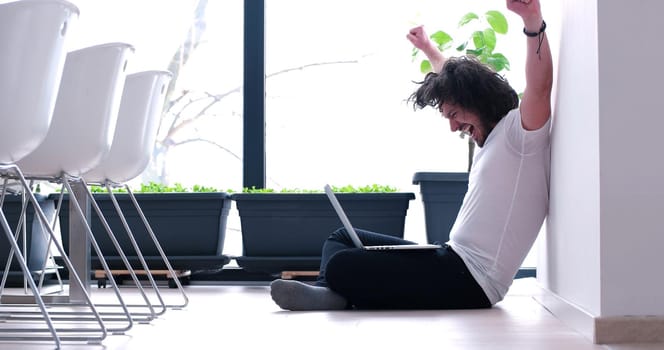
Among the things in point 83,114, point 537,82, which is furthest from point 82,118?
point 537,82

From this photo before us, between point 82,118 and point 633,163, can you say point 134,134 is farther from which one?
point 633,163

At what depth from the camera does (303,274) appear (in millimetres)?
4414

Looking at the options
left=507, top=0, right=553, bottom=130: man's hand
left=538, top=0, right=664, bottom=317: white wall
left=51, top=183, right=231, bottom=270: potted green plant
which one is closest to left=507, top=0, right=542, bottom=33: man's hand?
left=507, top=0, right=553, bottom=130: man's hand

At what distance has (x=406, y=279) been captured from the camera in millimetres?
3068

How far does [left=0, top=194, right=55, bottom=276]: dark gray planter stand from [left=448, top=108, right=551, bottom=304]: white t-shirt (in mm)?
2296

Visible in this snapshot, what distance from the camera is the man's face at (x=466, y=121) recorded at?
10.3ft

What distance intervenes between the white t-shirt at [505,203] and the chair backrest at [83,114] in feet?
3.84

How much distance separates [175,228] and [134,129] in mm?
1289

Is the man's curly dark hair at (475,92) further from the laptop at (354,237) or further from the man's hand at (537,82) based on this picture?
the laptop at (354,237)

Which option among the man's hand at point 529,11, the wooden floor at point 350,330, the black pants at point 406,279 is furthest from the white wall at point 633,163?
the black pants at point 406,279

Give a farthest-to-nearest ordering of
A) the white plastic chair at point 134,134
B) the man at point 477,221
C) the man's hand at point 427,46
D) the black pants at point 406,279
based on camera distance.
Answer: the man's hand at point 427,46
the white plastic chair at point 134,134
the black pants at point 406,279
the man at point 477,221

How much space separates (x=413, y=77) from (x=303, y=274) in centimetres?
125

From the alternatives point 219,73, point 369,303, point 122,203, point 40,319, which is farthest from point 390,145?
point 40,319

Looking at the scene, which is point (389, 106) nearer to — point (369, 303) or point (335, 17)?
point (335, 17)
